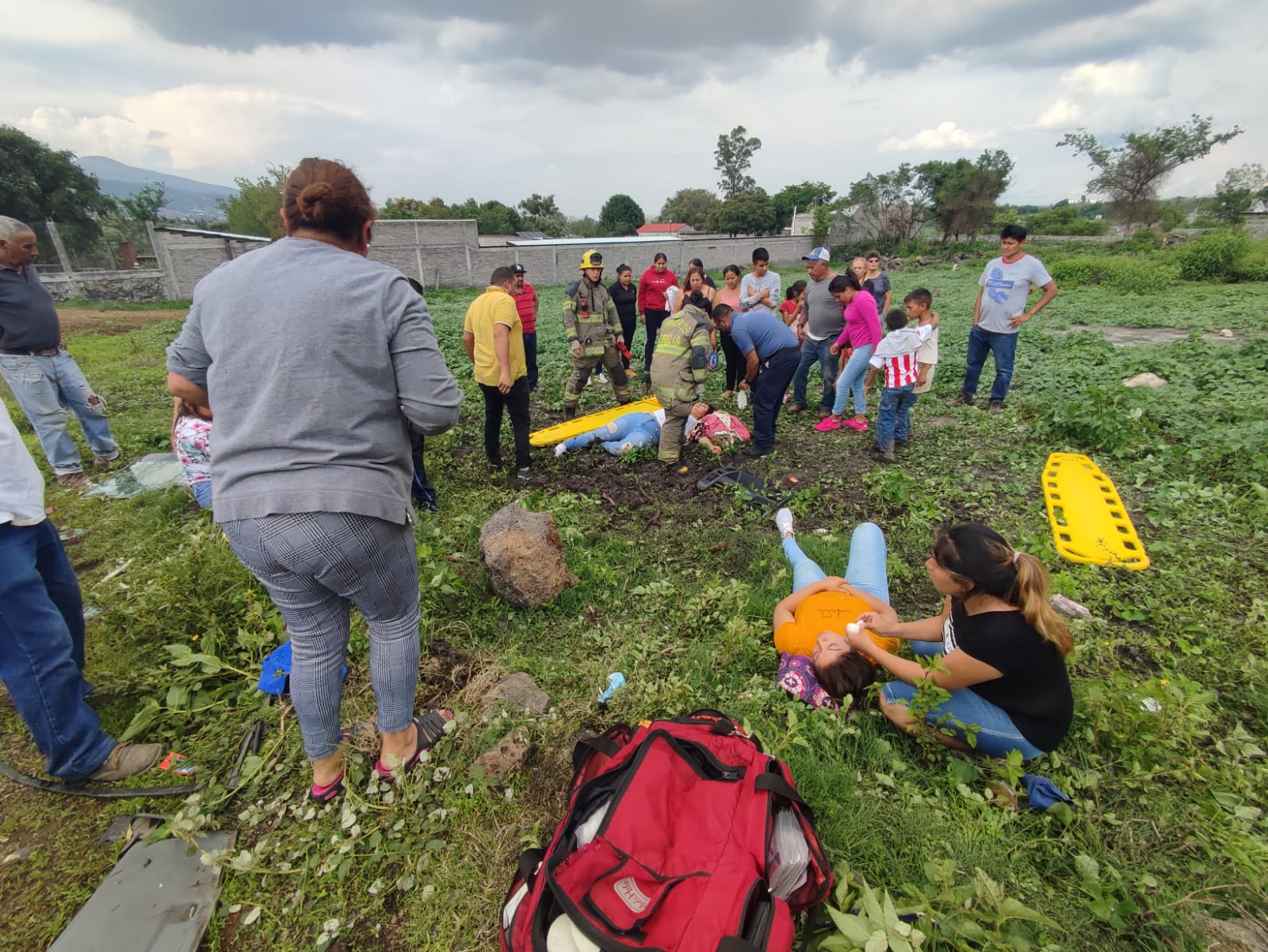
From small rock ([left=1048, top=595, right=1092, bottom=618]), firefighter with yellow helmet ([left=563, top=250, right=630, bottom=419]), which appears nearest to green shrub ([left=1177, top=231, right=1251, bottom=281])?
firefighter with yellow helmet ([left=563, top=250, right=630, bottom=419])

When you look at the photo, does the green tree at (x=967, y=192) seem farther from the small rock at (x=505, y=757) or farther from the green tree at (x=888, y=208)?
the small rock at (x=505, y=757)

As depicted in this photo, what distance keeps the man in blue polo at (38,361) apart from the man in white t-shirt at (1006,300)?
8597mm

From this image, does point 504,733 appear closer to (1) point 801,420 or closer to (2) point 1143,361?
(1) point 801,420

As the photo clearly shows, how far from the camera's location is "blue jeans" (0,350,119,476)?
441 centimetres

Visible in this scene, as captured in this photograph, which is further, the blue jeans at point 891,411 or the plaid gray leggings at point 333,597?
the blue jeans at point 891,411

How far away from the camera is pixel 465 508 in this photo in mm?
4445

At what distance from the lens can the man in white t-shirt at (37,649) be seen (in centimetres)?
190

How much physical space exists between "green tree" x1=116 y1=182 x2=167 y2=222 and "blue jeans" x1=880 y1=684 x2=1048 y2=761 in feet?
146

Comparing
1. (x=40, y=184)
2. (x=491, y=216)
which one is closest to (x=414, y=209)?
(x=491, y=216)

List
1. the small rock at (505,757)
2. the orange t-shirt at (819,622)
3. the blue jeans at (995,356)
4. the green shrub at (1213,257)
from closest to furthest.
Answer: the small rock at (505,757)
the orange t-shirt at (819,622)
the blue jeans at (995,356)
the green shrub at (1213,257)

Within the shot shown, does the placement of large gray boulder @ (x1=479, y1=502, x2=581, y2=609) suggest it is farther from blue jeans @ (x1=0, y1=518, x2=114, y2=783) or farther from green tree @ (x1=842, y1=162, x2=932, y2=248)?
green tree @ (x1=842, y1=162, x2=932, y2=248)

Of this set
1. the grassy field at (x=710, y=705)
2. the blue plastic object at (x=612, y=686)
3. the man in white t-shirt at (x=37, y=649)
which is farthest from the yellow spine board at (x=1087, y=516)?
the man in white t-shirt at (x=37, y=649)

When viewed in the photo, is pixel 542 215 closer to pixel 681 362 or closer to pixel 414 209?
pixel 414 209

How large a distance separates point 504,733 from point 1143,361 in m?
9.08
